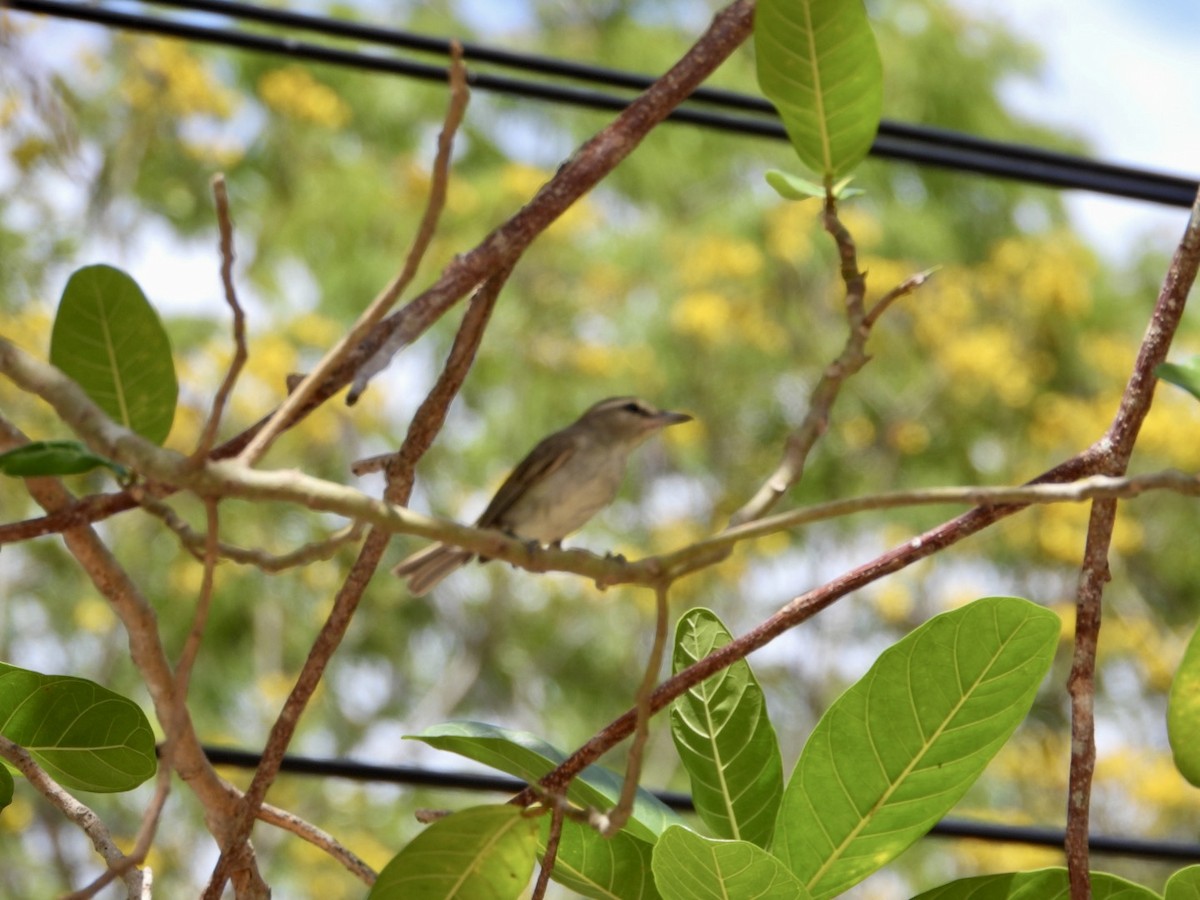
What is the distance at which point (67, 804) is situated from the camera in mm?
1142

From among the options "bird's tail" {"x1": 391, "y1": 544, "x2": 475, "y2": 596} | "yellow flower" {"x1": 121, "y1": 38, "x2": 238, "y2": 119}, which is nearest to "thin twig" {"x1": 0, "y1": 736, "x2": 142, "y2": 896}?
"bird's tail" {"x1": 391, "y1": 544, "x2": 475, "y2": 596}

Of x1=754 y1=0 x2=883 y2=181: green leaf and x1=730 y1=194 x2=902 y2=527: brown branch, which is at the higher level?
x1=754 y1=0 x2=883 y2=181: green leaf

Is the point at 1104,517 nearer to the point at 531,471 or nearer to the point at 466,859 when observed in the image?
the point at 466,859

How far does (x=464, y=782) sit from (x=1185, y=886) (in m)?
0.95

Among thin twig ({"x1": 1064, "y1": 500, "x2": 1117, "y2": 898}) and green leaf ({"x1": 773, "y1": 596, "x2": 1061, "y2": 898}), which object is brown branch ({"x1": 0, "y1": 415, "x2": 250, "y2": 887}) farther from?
thin twig ({"x1": 1064, "y1": 500, "x2": 1117, "y2": 898})

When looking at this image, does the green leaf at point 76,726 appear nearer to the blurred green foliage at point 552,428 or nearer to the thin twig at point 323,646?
the thin twig at point 323,646

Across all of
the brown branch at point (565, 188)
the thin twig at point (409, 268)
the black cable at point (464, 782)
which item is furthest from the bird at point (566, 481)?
the thin twig at point (409, 268)

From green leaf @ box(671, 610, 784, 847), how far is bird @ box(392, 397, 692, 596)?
2.26 metres

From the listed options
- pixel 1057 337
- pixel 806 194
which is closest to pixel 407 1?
pixel 1057 337

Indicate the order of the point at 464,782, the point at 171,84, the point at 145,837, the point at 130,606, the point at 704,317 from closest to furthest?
the point at 145,837 < the point at 130,606 < the point at 464,782 < the point at 171,84 < the point at 704,317

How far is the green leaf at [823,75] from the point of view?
1.20m

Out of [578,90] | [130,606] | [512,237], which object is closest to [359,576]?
[130,606]

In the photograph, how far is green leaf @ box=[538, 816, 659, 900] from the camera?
3.66ft

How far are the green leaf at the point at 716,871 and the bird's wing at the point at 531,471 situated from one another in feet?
8.57
